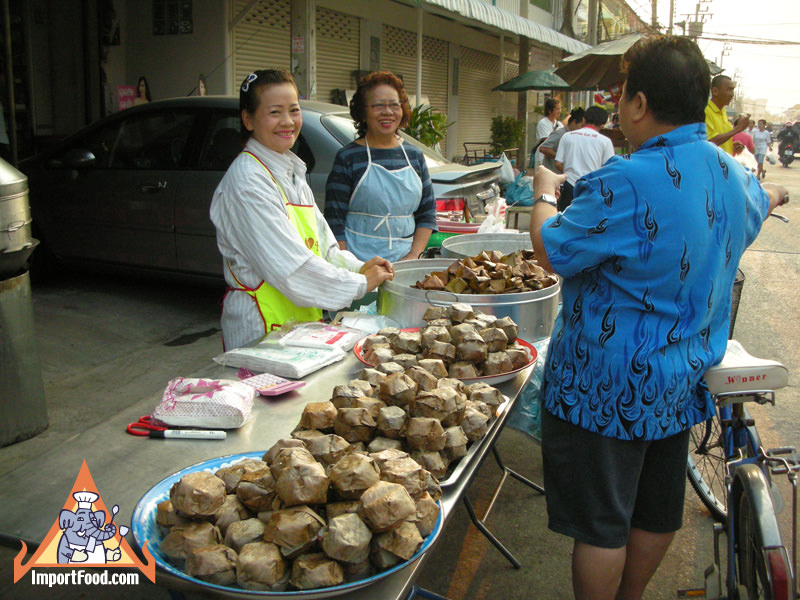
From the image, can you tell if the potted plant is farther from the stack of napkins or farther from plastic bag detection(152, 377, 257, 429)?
plastic bag detection(152, 377, 257, 429)

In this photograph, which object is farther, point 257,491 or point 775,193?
point 775,193

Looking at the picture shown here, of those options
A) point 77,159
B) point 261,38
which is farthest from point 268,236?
point 261,38

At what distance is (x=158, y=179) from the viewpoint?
5844 millimetres

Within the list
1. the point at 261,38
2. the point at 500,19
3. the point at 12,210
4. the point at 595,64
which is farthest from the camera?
the point at 500,19

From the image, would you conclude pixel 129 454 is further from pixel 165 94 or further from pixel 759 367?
pixel 165 94

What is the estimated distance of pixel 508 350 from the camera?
7.32 ft

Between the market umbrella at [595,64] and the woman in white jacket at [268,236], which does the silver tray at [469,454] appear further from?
the market umbrella at [595,64]

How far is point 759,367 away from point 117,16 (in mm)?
9357

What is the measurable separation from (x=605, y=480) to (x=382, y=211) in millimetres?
1996

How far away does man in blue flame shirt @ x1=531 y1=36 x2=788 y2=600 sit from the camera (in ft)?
5.56

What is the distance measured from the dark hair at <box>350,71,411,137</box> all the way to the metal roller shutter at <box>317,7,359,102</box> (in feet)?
25.4

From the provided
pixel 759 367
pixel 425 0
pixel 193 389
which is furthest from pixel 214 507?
pixel 425 0

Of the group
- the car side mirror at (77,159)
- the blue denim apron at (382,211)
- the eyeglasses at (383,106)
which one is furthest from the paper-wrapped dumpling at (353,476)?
the car side mirror at (77,159)

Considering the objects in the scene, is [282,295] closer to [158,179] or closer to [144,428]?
[144,428]
